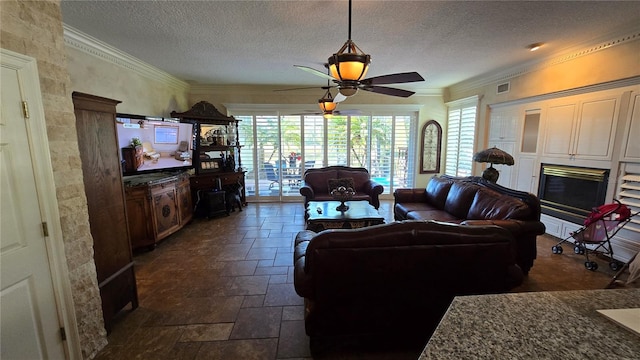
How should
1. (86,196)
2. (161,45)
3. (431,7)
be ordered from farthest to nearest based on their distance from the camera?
(161,45) < (431,7) < (86,196)

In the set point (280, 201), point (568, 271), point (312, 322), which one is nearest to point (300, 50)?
point (312, 322)

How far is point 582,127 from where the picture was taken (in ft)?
11.5

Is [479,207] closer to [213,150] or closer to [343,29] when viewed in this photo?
[343,29]

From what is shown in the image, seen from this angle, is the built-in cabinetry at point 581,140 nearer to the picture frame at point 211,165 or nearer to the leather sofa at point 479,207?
the leather sofa at point 479,207

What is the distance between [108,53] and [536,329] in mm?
4859

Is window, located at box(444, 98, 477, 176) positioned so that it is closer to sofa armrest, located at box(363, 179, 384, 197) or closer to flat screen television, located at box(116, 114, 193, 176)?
sofa armrest, located at box(363, 179, 384, 197)

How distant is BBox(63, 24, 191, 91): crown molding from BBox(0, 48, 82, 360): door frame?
2.01 metres

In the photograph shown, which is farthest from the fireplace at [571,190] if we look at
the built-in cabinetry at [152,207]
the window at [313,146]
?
the built-in cabinetry at [152,207]

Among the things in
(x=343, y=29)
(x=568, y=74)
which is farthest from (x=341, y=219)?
(x=568, y=74)

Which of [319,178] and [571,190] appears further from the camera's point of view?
[319,178]

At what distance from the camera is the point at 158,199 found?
3744 millimetres

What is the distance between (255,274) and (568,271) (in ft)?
11.8

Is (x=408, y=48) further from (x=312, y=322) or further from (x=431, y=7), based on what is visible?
(x=312, y=322)

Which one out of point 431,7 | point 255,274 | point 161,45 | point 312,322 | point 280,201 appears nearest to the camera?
point 312,322
